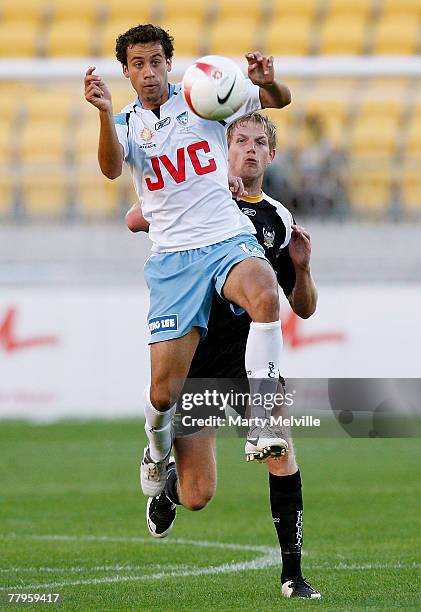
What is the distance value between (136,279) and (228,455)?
2369 mm

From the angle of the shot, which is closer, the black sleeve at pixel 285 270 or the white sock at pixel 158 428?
the white sock at pixel 158 428

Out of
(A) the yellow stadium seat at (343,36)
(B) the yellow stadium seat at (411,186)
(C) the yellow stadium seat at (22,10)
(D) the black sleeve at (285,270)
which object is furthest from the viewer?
(C) the yellow stadium seat at (22,10)

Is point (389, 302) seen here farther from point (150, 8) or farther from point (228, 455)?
point (150, 8)

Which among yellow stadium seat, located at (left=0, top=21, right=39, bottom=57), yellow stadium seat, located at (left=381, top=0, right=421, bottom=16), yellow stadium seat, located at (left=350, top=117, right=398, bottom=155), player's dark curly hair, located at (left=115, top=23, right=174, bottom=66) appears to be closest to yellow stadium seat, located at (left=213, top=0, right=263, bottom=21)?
yellow stadium seat, located at (left=381, top=0, right=421, bottom=16)

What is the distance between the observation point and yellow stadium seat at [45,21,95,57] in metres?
20.3

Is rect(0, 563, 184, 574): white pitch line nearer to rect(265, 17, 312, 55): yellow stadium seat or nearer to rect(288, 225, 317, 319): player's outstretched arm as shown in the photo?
rect(288, 225, 317, 319): player's outstretched arm

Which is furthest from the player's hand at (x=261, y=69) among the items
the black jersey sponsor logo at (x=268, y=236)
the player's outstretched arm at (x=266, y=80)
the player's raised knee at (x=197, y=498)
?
the player's raised knee at (x=197, y=498)

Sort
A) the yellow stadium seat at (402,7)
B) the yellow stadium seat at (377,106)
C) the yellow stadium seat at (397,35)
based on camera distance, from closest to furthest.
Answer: the yellow stadium seat at (377,106), the yellow stadium seat at (397,35), the yellow stadium seat at (402,7)

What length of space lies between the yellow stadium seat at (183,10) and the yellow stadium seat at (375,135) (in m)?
5.58

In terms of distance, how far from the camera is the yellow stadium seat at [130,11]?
20.4m

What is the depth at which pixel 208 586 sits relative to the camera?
6.85 m

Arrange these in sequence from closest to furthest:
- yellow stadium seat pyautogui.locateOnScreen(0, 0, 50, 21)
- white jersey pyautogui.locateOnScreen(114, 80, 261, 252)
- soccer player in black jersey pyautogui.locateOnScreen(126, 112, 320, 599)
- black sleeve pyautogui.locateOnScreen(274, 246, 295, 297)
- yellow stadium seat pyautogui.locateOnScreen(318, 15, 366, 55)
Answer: white jersey pyautogui.locateOnScreen(114, 80, 261, 252) → soccer player in black jersey pyautogui.locateOnScreen(126, 112, 320, 599) → black sleeve pyautogui.locateOnScreen(274, 246, 295, 297) → yellow stadium seat pyautogui.locateOnScreen(318, 15, 366, 55) → yellow stadium seat pyautogui.locateOnScreen(0, 0, 50, 21)

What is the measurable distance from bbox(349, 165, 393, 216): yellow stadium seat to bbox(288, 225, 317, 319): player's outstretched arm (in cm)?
755

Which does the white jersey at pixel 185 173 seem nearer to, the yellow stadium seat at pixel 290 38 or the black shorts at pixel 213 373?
the black shorts at pixel 213 373
